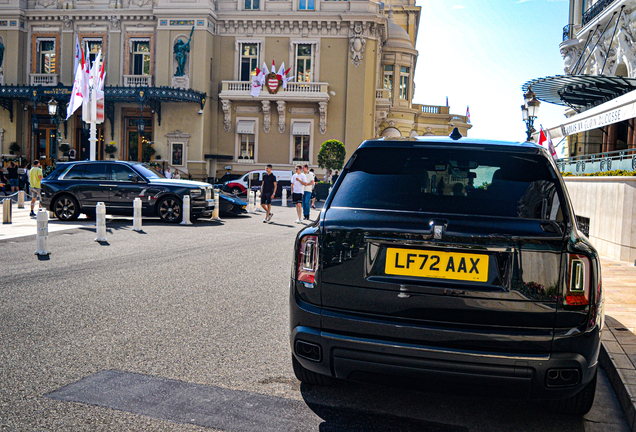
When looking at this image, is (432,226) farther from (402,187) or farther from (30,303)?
(30,303)

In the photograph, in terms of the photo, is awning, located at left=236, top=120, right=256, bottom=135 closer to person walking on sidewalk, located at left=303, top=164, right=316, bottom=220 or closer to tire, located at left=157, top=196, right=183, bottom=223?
person walking on sidewalk, located at left=303, top=164, right=316, bottom=220

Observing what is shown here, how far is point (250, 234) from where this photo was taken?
14625 millimetres

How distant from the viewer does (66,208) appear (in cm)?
1661

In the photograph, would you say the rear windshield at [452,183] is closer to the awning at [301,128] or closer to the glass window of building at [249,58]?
the awning at [301,128]

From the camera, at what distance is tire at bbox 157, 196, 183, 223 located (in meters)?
16.9

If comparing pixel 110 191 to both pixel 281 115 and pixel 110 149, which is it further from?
pixel 281 115

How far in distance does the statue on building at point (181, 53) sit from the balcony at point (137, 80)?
2111mm

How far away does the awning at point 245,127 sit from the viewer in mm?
40812

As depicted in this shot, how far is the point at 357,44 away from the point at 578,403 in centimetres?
3779

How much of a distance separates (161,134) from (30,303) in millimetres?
35203

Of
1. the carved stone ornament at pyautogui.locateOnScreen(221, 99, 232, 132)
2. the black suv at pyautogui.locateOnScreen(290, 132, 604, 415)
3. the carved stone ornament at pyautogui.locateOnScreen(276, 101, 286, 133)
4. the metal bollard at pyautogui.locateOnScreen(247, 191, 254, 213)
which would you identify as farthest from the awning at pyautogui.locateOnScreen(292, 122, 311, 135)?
the black suv at pyautogui.locateOnScreen(290, 132, 604, 415)

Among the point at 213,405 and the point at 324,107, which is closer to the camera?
the point at 213,405

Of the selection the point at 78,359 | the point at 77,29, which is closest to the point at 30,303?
the point at 78,359

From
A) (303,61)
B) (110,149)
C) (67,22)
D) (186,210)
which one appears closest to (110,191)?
(186,210)
